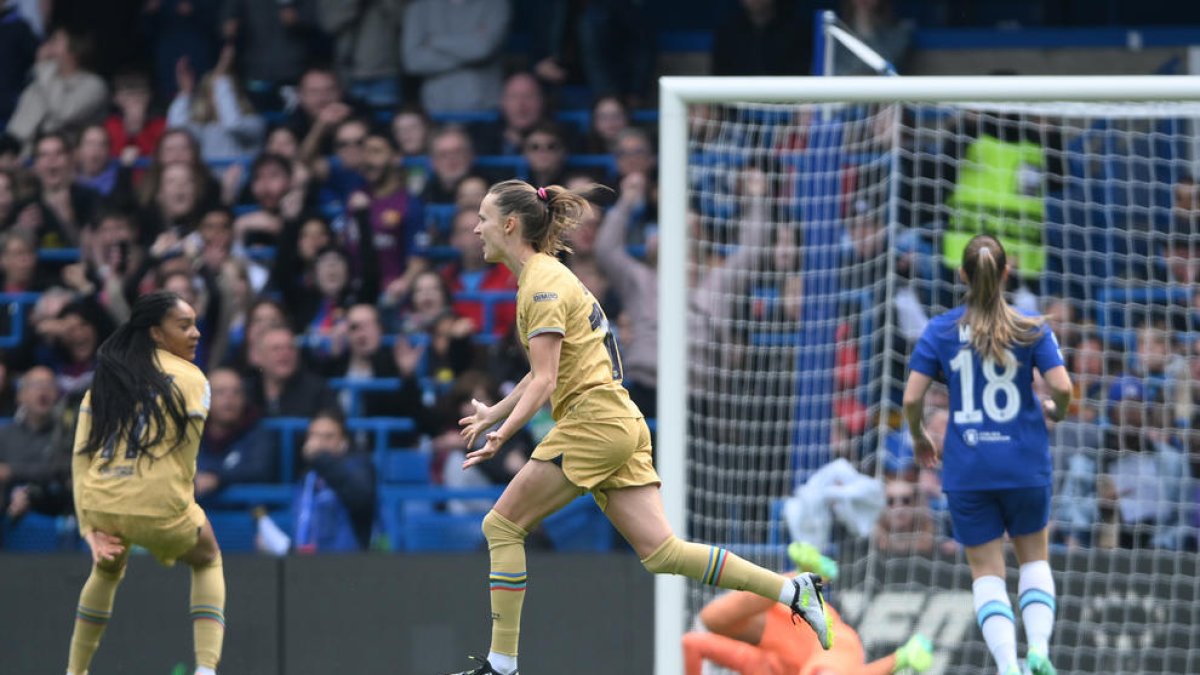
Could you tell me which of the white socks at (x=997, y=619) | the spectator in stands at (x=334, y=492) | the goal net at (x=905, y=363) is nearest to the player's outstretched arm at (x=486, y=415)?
the white socks at (x=997, y=619)

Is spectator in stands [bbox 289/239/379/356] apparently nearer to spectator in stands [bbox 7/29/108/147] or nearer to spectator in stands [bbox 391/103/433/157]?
spectator in stands [bbox 391/103/433/157]

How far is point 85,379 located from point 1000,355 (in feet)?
18.8

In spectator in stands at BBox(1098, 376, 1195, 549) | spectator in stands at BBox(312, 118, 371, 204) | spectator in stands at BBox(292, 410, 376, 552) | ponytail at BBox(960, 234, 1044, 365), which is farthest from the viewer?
spectator in stands at BBox(312, 118, 371, 204)

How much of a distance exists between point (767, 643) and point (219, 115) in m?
5.99

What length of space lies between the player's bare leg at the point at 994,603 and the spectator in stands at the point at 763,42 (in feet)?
16.4

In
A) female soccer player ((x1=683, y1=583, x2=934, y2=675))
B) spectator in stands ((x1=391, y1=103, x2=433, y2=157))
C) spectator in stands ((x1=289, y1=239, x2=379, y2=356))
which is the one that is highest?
spectator in stands ((x1=391, y1=103, x2=433, y2=157))

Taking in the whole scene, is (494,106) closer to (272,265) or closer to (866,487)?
(272,265)

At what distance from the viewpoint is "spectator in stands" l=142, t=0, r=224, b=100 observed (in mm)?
12188

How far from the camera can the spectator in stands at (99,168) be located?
11406mm

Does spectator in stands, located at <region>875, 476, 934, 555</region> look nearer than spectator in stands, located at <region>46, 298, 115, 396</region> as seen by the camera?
Yes

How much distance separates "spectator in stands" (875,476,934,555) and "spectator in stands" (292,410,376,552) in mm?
2738

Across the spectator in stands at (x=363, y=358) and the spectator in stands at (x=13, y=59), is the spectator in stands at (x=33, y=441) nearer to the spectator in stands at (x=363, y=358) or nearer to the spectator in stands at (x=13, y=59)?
the spectator in stands at (x=363, y=358)

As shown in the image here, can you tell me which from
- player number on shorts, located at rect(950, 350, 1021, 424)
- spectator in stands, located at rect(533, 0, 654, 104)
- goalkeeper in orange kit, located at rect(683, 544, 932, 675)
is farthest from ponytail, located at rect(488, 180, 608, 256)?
spectator in stands, located at rect(533, 0, 654, 104)

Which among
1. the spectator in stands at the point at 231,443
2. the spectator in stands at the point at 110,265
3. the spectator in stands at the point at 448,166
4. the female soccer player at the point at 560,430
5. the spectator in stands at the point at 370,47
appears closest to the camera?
the female soccer player at the point at 560,430
